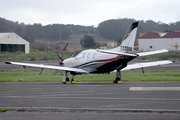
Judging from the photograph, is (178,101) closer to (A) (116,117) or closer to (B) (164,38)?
(A) (116,117)

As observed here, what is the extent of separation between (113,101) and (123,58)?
902cm

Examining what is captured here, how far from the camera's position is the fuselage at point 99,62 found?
20.1 metres

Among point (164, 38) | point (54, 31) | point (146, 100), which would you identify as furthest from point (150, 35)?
point (54, 31)

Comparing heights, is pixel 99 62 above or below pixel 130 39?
below

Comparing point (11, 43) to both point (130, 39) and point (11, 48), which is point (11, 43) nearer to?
point (11, 48)

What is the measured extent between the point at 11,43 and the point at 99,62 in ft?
256

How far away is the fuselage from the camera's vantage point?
20.1m

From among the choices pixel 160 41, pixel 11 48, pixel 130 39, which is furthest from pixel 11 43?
pixel 130 39

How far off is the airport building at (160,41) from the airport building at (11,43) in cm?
4176

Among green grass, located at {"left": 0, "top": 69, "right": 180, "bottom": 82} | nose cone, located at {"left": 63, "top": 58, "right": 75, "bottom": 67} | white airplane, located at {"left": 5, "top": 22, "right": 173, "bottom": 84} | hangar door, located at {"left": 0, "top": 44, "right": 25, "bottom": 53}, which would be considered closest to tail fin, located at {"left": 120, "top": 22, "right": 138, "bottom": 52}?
white airplane, located at {"left": 5, "top": 22, "right": 173, "bottom": 84}

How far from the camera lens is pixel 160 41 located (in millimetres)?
88562

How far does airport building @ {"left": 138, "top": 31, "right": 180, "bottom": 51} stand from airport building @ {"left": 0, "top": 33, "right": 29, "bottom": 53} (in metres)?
41.8

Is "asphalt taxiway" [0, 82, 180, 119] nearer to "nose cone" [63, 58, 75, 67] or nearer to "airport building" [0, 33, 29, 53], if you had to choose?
"nose cone" [63, 58, 75, 67]

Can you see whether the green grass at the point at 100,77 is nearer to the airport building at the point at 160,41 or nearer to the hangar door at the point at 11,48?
the airport building at the point at 160,41
